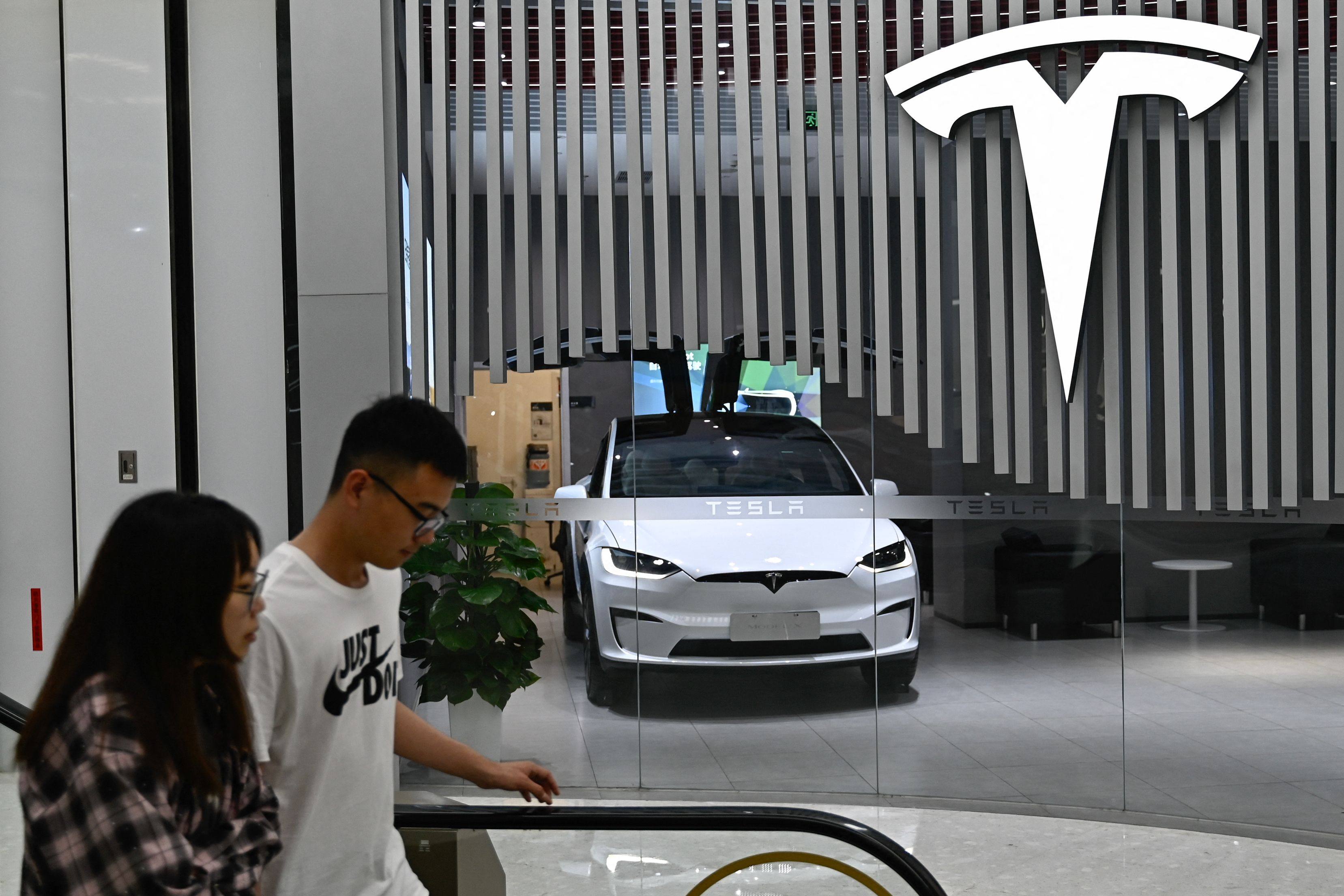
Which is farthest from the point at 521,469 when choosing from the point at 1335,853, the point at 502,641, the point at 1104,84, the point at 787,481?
the point at 1335,853

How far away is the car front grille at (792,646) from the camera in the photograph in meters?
4.89

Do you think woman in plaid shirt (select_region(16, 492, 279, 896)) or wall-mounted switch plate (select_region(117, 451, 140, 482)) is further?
wall-mounted switch plate (select_region(117, 451, 140, 482))

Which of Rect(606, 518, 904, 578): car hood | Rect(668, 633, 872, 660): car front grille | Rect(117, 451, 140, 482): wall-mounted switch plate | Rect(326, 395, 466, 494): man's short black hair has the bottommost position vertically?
Rect(668, 633, 872, 660): car front grille

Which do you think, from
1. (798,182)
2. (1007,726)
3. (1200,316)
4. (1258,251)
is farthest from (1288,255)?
(1007,726)

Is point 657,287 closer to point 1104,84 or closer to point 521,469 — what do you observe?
point 521,469

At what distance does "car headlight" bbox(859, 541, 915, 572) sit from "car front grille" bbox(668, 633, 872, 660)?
0.31m

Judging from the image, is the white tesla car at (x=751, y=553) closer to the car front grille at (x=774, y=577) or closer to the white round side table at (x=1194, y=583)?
the car front grille at (x=774, y=577)

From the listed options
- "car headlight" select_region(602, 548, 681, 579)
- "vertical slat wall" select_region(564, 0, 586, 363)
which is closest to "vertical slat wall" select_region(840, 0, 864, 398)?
"vertical slat wall" select_region(564, 0, 586, 363)

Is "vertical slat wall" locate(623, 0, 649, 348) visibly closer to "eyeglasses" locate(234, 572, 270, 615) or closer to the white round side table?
the white round side table

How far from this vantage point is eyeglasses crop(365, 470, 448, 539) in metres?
1.60

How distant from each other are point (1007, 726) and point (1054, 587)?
0.64 metres

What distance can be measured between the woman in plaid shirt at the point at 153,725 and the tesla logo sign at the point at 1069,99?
3.88 metres

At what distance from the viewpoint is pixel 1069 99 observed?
4461 mm

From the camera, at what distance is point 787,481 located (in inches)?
191
